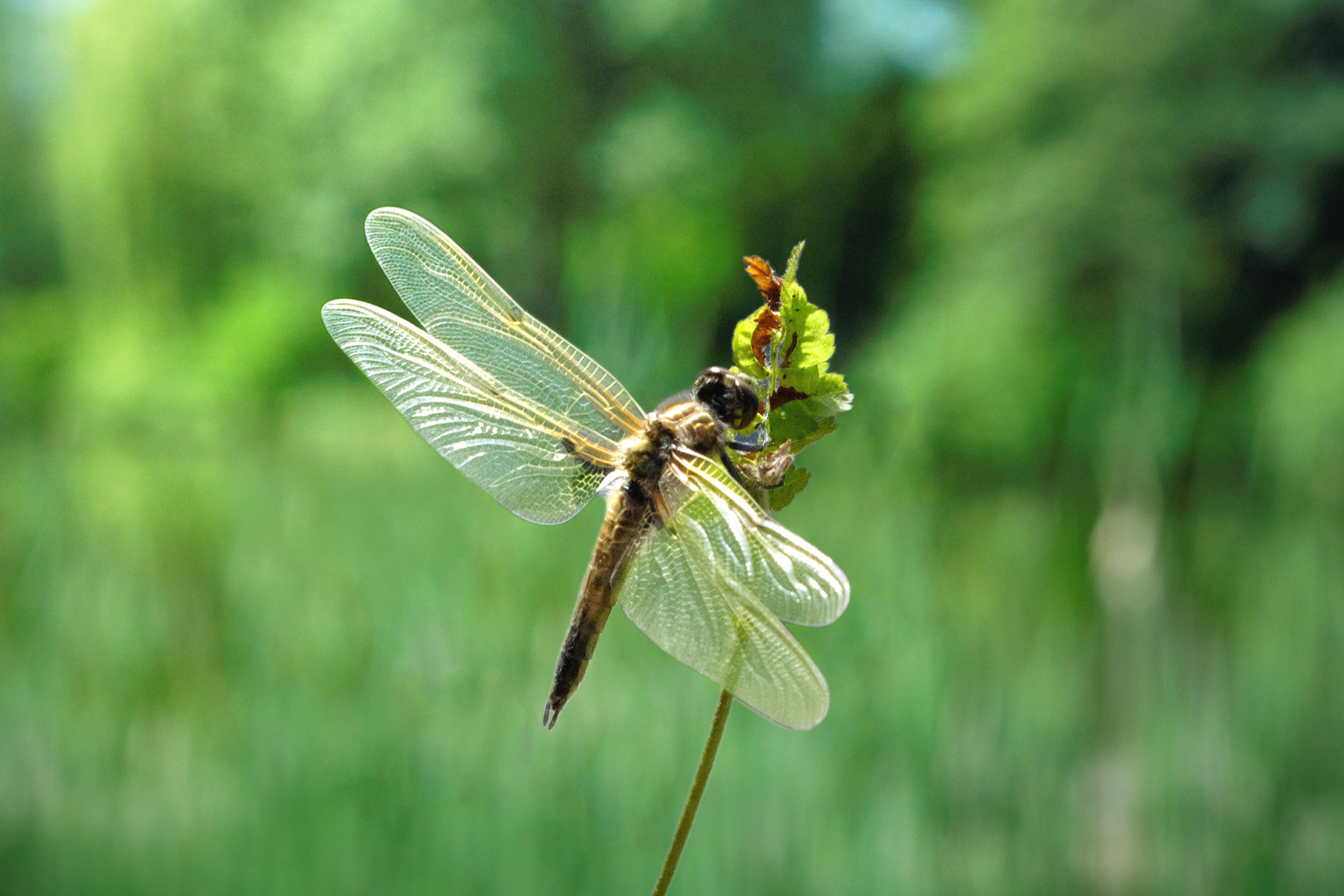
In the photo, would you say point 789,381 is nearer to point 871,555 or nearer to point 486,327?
point 486,327

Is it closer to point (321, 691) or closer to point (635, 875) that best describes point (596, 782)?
point (635, 875)

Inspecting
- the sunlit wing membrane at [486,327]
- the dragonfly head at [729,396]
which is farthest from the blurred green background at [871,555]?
the dragonfly head at [729,396]

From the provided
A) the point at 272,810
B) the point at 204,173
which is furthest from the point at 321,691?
the point at 204,173

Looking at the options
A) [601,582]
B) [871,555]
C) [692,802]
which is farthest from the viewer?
[871,555]

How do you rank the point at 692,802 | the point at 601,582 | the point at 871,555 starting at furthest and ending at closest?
the point at 871,555, the point at 601,582, the point at 692,802

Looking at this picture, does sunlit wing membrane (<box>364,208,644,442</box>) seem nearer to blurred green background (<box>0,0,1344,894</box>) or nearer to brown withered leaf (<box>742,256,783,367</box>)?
brown withered leaf (<box>742,256,783,367</box>)

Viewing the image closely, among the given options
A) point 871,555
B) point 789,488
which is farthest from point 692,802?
point 871,555
